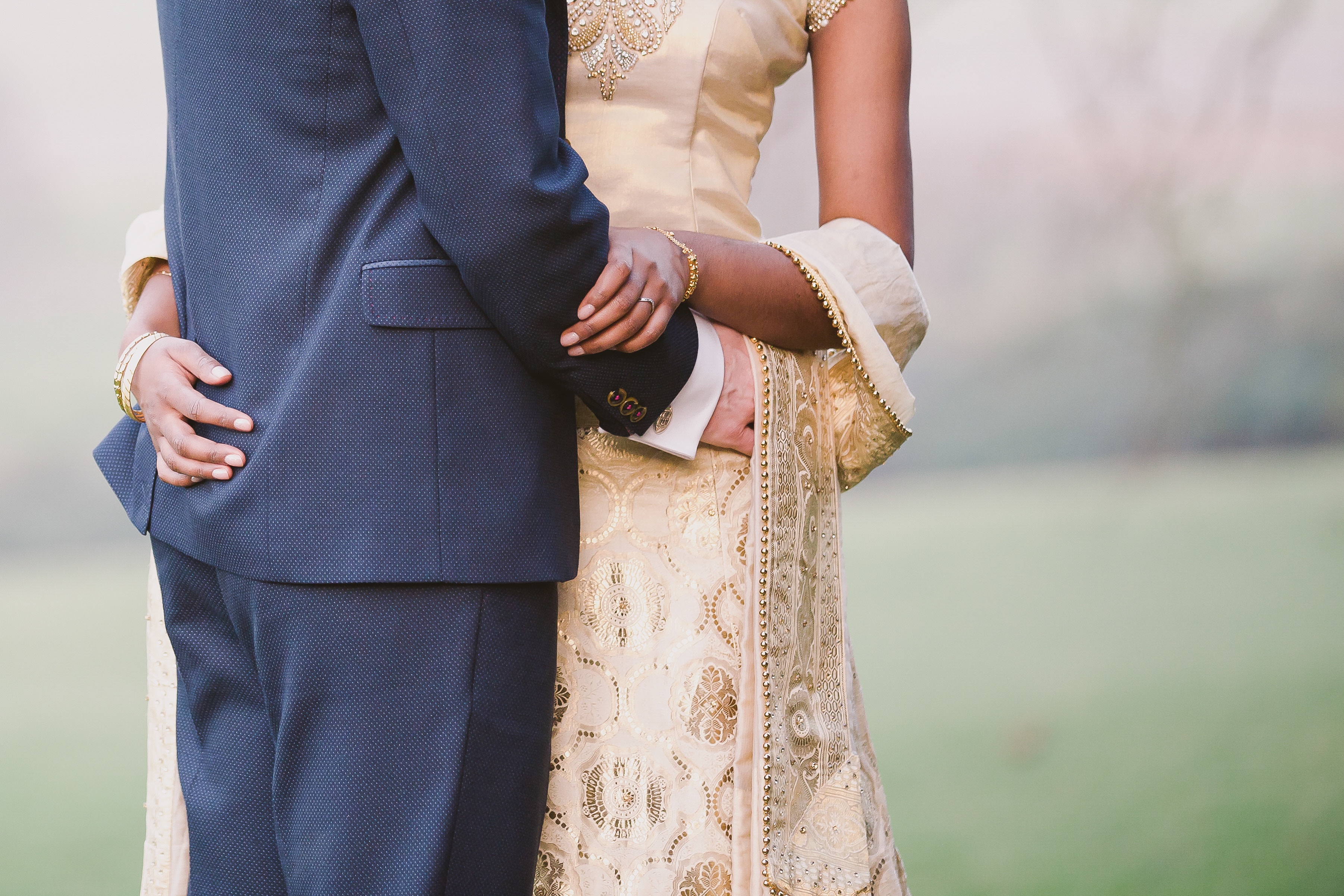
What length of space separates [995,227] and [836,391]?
1.95m

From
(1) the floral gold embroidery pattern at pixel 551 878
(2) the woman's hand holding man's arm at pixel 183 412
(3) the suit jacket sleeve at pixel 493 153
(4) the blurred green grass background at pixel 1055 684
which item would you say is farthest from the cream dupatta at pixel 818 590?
(4) the blurred green grass background at pixel 1055 684

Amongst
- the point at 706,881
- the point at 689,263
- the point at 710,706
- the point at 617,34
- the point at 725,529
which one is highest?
the point at 617,34

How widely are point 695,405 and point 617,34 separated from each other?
1.08 feet

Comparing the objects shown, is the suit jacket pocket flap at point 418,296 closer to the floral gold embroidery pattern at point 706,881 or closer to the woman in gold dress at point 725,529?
the woman in gold dress at point 725,529

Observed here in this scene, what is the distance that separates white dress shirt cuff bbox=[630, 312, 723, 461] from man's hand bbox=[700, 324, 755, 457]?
1 centimetres

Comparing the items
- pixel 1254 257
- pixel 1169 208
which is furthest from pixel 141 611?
pixel 1254 257

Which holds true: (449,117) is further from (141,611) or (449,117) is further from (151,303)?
(141,611)

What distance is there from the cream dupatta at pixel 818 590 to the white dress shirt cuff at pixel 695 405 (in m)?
0.05

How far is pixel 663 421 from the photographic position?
928 millimetres

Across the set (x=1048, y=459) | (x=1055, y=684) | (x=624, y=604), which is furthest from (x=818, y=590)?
(x=1048, y=459)

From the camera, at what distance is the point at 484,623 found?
2.55ft

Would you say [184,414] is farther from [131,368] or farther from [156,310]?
[156,310]

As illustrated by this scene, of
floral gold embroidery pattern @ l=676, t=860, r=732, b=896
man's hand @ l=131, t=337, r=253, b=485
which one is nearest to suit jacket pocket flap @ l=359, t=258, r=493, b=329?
man's hand @ l=131, t=337, r=253, b=485

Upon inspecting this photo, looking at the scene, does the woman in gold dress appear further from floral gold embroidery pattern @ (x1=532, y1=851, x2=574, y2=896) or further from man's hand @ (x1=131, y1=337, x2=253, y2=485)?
man's hand @ (x1=131, y1=337, x2=253, y2=485)
